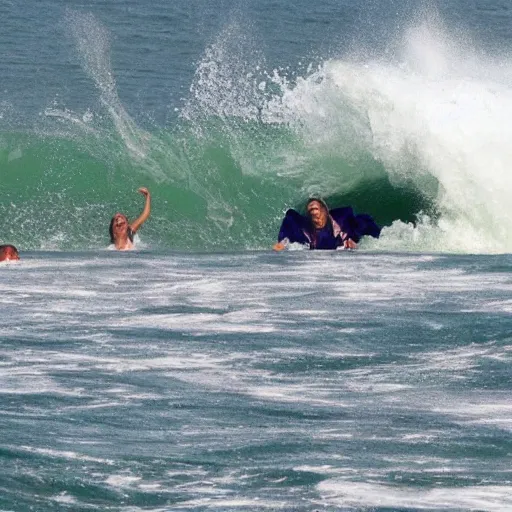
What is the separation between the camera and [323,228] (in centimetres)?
1847

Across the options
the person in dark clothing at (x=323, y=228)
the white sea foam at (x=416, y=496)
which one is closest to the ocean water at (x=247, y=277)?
the white sea foam at (x=416, y=496)

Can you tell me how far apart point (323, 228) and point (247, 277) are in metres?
2.61

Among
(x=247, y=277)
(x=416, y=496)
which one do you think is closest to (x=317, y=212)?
(x=247, y=277)

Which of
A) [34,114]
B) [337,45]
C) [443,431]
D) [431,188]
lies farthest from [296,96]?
[443,431]

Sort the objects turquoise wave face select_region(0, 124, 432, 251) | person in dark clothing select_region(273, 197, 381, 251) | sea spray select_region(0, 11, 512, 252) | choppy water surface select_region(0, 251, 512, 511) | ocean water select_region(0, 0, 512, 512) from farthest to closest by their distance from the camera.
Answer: turquoise wave face select_region(0, 124, 432, 251)
sea spray select_region(0, 11, 512, 252)
person in dark clothing select_region(273, 197, 381, 251)
ocean water select_region(0, 0, 512, 512)
choppy water surface select_region(0, 251, 512, 511)

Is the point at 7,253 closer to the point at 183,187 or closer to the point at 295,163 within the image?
the point at 183,187

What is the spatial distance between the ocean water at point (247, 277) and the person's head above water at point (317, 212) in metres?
0.53

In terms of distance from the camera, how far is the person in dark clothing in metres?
18.4

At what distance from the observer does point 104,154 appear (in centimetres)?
2591

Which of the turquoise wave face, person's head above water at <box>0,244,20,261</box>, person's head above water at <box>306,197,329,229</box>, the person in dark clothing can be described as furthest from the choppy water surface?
the turquoise wave face

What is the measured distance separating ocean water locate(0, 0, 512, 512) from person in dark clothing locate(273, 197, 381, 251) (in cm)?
29

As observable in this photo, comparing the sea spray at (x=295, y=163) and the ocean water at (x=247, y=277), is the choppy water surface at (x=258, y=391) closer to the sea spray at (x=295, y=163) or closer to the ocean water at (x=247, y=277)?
the ocean water at (x=247, y=277)

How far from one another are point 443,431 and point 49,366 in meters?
3.20

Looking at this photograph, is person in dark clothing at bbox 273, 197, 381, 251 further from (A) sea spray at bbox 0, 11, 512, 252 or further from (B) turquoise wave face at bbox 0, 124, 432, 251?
(B) turquoise wave face at bbox 0, 124, 432, 251
